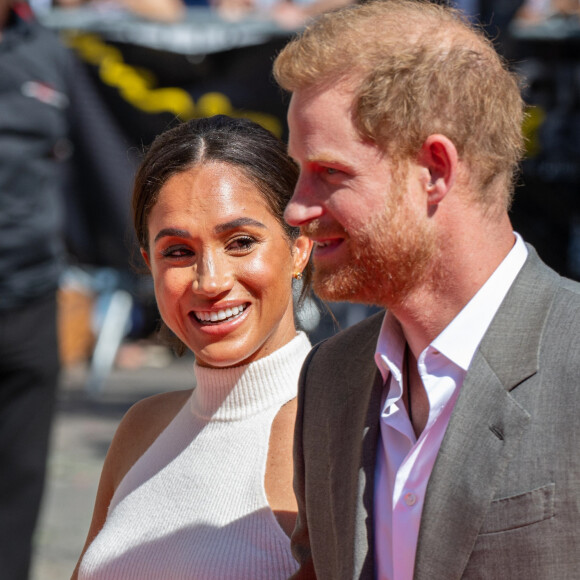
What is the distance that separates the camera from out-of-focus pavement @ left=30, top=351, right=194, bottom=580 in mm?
5164

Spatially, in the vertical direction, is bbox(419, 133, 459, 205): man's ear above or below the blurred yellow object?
above

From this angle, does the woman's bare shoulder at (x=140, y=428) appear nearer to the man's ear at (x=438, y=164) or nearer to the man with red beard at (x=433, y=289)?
the man with red beard at (x=433, y=289)

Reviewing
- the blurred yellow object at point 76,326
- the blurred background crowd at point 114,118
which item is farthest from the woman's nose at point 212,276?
the blurred yellow object at point 76,326

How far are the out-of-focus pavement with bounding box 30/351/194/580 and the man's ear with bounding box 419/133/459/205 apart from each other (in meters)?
3.53

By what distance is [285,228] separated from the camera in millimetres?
2668

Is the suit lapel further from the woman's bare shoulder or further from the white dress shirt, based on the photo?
the woman's bare shoulder

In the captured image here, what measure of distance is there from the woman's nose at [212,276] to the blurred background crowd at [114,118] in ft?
7.02

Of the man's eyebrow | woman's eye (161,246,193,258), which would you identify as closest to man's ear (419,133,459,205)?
the man's eyebrow

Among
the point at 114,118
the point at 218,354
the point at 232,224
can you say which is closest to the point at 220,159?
the point at 232,224

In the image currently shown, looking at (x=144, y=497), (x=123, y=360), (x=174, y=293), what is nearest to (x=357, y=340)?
(x=174, y=293)

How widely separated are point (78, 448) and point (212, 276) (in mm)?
4720

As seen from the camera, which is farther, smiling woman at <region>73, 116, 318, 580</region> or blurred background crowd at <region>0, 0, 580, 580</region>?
blurred background crowd at <region>0, 0, 580, 580</region>

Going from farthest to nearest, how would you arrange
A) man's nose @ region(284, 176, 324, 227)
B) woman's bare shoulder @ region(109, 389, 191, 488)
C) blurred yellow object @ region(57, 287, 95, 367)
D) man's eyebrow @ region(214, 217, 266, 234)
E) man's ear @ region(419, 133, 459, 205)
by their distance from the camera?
blurred yellow object @ region(57, 287, 95, 367) → woman's bare shoulder @ region(109, 389, 191, 488) → man's eyebrow @ region(214, 217, 266, 234) → man's nose @ region(284, 176, 324, 227) → man's ear @ region(419, 133, 459, 205)

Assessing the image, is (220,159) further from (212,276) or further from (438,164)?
(438,164)
